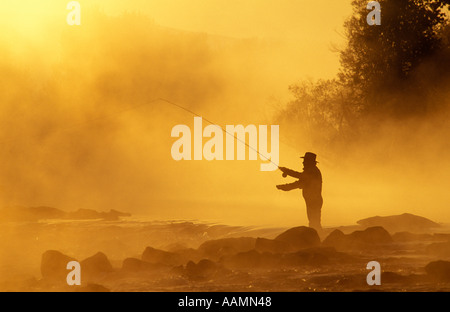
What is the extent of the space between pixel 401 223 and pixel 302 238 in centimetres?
578

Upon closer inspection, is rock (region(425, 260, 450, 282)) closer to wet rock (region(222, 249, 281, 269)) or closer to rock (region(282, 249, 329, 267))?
rock (region(282, 249, 329, 267))

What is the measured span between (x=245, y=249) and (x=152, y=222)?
8.70 m

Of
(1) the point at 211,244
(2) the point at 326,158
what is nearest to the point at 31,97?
(2) the point at 326,158

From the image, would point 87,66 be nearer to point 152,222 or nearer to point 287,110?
point 287,110

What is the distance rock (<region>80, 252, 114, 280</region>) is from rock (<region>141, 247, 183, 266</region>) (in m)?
1.19

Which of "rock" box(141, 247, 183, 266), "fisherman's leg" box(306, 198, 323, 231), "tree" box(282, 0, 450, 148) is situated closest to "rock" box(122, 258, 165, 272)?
"rock" box(141, 247, 183, 266)

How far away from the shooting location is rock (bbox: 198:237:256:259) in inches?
894

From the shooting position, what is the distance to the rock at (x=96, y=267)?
21.0 m

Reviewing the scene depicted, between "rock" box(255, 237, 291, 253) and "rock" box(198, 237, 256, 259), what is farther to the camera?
"rock" box(198, 237, 256, 259)

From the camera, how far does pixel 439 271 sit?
62.4ft

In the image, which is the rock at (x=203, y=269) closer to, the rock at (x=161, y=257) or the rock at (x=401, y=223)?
the rock at (x=161, y=257)

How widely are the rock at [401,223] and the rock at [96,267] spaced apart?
919 centimetres

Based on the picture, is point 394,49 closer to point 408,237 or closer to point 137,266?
point 408,237

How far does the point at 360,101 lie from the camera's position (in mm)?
45531
